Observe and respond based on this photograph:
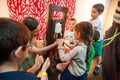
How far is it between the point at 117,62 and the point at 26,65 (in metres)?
0.79

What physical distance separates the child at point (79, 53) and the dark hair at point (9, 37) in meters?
1.00

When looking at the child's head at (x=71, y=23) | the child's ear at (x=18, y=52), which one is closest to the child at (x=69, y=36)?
the child's head at (x=71, y=23)

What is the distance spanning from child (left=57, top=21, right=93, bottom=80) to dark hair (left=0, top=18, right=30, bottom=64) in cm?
100


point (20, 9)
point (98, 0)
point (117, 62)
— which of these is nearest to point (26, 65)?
point (117, 62)

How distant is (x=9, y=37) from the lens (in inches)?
32.7

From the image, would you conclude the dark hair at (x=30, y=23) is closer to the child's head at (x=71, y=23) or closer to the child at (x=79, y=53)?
the child at (x=79, y=53)

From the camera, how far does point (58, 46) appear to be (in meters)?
1.86

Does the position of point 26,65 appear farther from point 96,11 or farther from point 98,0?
point 98,0

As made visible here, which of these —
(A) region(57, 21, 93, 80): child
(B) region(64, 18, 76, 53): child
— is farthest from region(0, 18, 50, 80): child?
(B) region(64, 18, 76, 53): child

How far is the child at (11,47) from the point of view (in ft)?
2.72

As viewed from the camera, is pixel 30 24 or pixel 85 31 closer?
pixel 30 24

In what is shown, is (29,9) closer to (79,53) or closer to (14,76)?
(79,53)

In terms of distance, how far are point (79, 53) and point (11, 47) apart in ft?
3.61

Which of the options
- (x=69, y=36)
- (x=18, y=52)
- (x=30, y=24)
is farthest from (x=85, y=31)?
(x=18, y=52)
